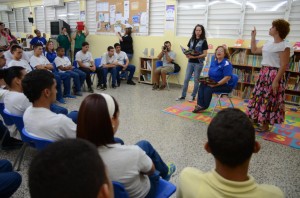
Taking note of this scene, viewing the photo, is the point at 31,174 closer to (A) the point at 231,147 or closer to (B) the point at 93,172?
(B) the point at 93,172

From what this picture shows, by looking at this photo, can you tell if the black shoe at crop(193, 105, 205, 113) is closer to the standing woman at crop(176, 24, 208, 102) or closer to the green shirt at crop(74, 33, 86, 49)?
the standing woman at crop(176, 24, 208, 102)

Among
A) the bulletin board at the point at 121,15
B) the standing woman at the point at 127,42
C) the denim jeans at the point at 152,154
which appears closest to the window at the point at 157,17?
the bulletin board at the point at 121,15

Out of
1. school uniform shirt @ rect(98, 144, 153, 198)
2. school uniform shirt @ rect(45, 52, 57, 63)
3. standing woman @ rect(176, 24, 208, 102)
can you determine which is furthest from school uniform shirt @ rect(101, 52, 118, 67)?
school uniform shirt @ rect(98, 144, 153, 198)

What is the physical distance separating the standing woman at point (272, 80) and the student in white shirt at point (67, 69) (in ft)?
12.0

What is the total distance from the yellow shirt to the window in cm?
599

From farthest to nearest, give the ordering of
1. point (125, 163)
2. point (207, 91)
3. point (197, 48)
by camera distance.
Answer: point (197, 48), point (207, 91), point (125, 163)

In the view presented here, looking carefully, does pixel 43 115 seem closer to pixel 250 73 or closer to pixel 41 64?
pixel 41 64

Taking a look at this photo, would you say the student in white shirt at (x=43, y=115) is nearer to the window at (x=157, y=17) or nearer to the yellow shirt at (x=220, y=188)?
the yellow shirt at (x=220, y=188)

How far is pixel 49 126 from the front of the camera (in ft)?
5.76

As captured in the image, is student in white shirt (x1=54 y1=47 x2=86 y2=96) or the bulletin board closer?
student in white shirt (x1=54 y1=47 x2=86 y2=96)

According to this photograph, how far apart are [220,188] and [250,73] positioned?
4792 mm

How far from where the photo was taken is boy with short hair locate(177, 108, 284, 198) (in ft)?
2.80

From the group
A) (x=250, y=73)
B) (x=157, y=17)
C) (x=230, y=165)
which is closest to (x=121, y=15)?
(x=157, y=17)

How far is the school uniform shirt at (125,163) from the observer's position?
3.70ft
